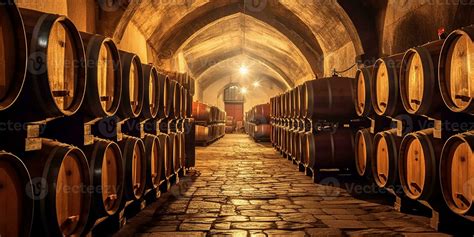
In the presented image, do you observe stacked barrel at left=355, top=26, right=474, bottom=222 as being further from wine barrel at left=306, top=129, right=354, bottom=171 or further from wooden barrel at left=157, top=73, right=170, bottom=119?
wooden barrel at left=157, top=73, right=170, bottom=119

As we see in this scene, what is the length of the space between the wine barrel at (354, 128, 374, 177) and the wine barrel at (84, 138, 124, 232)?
3.29 m

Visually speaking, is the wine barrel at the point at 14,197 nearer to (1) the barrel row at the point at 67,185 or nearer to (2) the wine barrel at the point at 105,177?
(1) the barrel row at the point at 67,185

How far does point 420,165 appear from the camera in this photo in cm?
388

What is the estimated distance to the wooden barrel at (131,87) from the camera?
4109 millimetres

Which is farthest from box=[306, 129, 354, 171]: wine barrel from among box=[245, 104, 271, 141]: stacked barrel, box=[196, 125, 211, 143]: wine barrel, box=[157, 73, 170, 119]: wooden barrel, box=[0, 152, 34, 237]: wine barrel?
box=[245, 104, 271, 141]: stacked barrel

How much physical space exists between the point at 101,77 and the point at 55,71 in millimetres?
843

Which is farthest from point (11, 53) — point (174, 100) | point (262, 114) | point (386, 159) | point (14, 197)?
point (262, 114)

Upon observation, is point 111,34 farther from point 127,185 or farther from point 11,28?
point 11,28

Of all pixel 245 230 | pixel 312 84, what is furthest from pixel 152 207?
pixel 312 84

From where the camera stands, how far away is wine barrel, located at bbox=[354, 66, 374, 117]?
5.57m

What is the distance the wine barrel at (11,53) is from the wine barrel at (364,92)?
444 cm

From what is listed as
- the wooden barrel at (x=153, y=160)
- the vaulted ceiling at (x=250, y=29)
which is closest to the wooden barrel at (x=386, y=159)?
the wooden barrel at (x=153, y=160)

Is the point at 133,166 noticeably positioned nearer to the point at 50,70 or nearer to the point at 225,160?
the point at 50,70

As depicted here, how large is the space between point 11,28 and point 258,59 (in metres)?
21.7
